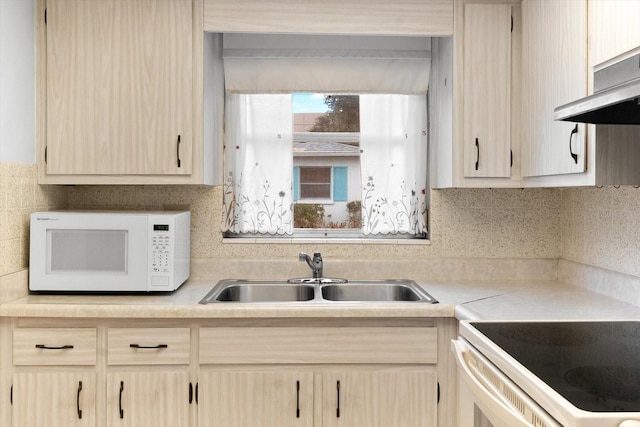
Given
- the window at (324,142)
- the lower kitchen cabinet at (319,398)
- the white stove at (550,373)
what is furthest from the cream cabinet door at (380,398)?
the window at (324,142)

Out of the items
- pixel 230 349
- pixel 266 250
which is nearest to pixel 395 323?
pixel 230 349

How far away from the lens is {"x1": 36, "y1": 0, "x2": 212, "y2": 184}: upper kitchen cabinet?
7.10 feet

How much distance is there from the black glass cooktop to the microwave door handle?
92 mm

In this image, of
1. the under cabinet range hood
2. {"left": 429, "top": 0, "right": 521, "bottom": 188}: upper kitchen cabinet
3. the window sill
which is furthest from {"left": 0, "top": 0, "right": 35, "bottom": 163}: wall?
the under cabinet range hood

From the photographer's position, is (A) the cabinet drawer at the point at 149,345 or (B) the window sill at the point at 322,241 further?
(B) the window sill at the point at 322,241

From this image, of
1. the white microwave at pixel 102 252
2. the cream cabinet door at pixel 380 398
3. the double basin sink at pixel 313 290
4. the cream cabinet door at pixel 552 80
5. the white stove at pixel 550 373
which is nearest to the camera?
the white stove at pixel 550 373

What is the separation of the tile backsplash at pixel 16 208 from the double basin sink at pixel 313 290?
0.84 metres

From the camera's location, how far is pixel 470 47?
223 cm

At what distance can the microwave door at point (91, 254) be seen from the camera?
6.83ft

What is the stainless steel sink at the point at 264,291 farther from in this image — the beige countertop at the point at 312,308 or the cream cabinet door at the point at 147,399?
the cream cabinet door at the point at 147,399

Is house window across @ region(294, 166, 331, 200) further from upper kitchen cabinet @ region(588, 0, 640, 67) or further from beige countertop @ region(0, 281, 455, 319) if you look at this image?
upper kitchen cabinet @ region(588, 0, 640, 67)

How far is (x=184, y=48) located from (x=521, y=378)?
1.84 metres

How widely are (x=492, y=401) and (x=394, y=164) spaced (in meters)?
1.62

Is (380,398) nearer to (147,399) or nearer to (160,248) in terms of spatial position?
(147,399)
